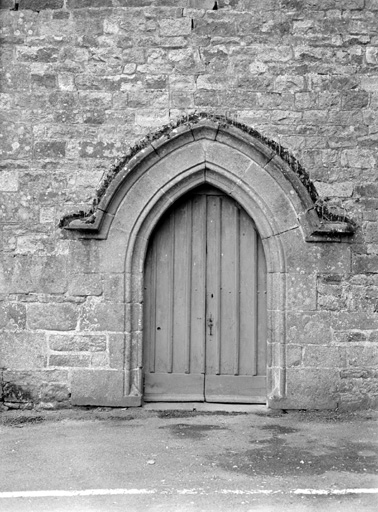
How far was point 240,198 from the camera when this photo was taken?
6539 mm

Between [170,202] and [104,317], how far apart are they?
134 cm

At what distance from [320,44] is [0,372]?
4690mm

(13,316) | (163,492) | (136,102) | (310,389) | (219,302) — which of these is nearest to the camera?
(163,492)

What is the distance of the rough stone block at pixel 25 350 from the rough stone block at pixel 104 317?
480mm

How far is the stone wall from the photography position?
647 cm

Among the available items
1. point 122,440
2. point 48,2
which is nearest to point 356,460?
point 122,440

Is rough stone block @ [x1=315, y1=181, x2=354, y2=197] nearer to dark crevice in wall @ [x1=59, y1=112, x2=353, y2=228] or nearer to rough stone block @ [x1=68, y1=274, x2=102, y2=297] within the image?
dark crevice in wall @ [x1=59, y1=112, x2=353, y2=228]

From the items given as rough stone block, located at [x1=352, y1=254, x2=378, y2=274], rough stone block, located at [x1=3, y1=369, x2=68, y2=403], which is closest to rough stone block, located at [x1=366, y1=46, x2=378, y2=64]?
rough stone block, located at [x1=352, y1=254, x2=378, y2=274]

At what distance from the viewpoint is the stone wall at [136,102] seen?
6.47 meters

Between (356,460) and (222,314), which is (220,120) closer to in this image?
(222,314)

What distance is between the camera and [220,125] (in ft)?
21.1

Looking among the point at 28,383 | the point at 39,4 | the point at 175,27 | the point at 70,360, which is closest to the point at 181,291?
the point at 70,360

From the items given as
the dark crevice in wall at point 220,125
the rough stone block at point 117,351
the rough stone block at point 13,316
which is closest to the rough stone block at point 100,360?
the rough stone block at point 117,351

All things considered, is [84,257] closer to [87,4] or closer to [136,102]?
[136,102]
